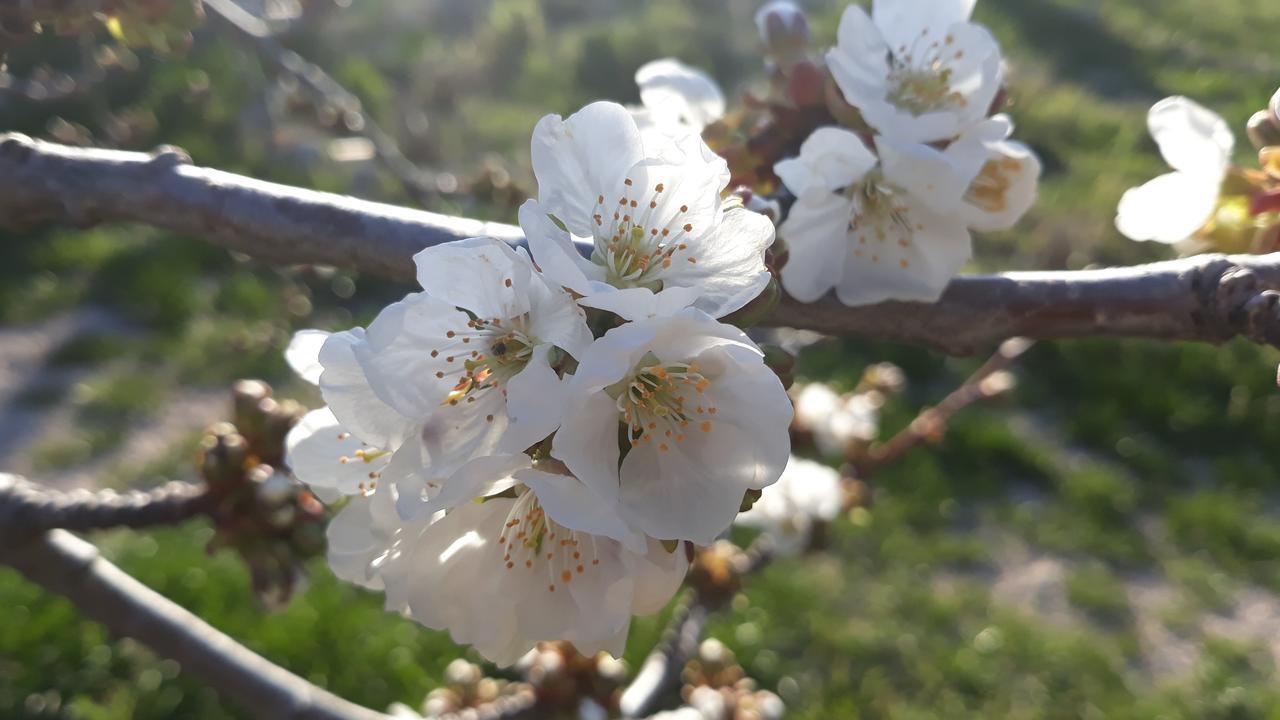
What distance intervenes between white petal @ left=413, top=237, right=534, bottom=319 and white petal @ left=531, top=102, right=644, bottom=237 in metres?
0.10

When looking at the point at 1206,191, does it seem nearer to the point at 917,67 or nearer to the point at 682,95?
the point at 917,67

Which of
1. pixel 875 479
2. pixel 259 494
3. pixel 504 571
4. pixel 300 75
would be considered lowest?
pixel 875 479

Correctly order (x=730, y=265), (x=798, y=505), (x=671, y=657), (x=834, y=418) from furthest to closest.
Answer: (x=834, y=418) → (x=798, y=505) → (x=671, y=657) → (x=730, y=265)

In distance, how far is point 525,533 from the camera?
3.14 feet

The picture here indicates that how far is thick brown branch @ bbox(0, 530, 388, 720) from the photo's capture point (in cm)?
154

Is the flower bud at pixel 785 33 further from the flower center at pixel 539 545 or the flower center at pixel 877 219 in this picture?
the flower center at pixel 539 545

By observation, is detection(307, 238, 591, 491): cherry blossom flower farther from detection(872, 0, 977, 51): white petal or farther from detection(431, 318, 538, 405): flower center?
detection(872, 0, 977, 51): white petal

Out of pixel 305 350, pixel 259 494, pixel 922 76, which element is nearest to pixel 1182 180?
pixel 922 76

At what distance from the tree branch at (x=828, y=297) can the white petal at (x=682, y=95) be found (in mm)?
403

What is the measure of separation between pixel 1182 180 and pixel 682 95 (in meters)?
0.73

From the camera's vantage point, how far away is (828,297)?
1.11m

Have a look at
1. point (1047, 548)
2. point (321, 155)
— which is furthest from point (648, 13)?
point (1047, 548)

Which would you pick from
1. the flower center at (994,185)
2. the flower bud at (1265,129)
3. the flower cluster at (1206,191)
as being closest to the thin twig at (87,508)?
the flower center at (994,185)

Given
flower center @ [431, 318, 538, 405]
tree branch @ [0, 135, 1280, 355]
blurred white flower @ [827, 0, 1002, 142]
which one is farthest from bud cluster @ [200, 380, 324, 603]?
blurred white flower @ [827, 0, 1002, 142]
